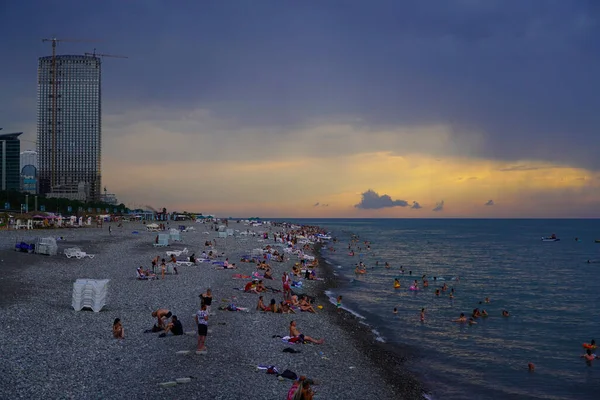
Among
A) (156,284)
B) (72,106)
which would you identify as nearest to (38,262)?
(156,284)

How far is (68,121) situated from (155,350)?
654ft

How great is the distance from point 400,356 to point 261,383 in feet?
28.7

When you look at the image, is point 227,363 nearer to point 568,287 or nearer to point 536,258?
point 568,287

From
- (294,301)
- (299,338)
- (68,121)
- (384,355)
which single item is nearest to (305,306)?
(294,301)

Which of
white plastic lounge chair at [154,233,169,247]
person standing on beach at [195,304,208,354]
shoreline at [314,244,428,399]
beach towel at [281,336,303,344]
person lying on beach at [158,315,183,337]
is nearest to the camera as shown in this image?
person standing on beach at [195,304,208,354]

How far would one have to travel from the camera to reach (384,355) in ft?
65.7

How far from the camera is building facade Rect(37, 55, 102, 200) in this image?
624 feet

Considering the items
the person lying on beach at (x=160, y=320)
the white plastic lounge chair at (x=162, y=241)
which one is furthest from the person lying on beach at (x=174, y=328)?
the white plastic lounge chair at (x=162, y=241)

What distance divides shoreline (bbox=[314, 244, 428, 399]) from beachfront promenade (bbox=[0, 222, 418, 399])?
15cm

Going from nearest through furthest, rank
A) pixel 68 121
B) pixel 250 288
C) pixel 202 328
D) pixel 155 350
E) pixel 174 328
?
pixel 202 328
pixel 155 350
pixel 174 328
pixel 250 288
pixel 68 121

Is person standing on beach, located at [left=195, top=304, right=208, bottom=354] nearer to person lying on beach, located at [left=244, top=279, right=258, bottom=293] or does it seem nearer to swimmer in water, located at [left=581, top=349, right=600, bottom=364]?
person lying on beach, located at [left=244, top=279, right=258, bottom=293]

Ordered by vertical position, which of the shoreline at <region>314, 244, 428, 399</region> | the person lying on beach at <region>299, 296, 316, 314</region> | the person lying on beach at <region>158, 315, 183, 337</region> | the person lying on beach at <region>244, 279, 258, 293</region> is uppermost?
the person lying on beach at <region>158, 315, 183, 337</region>

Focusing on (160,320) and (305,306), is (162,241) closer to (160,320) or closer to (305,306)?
(305,306)

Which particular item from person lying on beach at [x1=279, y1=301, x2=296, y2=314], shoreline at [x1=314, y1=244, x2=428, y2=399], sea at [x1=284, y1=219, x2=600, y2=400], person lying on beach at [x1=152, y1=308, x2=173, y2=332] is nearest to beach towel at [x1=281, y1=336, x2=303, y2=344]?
shoreline at [x1=314, y1=244, x2=428, y2=399]
